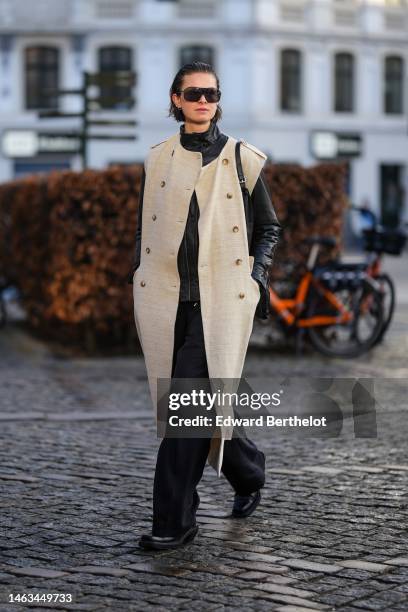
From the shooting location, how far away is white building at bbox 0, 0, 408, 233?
1852 inches

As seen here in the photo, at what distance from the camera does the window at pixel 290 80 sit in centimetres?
4825

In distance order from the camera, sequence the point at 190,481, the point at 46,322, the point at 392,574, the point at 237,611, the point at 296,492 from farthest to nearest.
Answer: the point at 46,322
the point at 296,492
the point at 190,481
the point at 392,574
the point at 237,611

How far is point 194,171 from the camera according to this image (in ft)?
17.8

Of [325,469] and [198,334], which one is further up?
[198,334]

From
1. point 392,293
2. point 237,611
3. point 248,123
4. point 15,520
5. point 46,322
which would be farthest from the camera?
point 248,123

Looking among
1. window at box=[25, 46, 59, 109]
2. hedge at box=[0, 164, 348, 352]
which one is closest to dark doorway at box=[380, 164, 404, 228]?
window at box=[25, 46, 59, 109]

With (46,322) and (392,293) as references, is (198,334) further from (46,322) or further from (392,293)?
(46,322)

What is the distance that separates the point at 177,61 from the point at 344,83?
6.03 metres

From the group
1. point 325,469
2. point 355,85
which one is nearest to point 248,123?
point 355,85

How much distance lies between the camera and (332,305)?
507 inches

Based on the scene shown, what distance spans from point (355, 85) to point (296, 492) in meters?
44.4

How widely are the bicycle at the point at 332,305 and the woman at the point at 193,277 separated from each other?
733 cm

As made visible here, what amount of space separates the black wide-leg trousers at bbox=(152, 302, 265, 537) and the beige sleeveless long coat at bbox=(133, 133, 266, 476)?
1.9 inches

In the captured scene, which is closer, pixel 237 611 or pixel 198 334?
pixel 237 611
